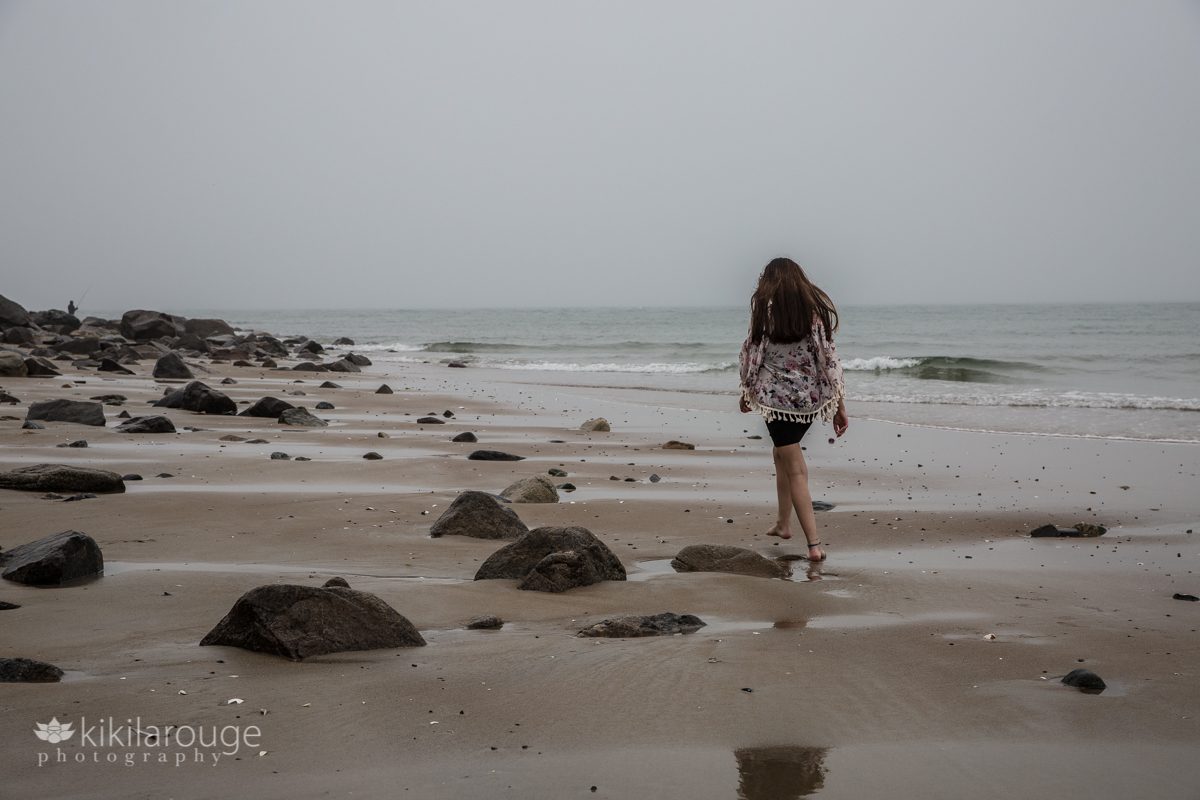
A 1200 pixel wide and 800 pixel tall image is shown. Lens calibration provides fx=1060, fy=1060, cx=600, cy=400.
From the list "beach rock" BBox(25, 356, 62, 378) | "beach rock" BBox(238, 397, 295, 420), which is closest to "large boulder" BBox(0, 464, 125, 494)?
"beach rock" BBox(238, 397, 295, 420)

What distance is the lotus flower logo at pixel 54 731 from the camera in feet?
9.90

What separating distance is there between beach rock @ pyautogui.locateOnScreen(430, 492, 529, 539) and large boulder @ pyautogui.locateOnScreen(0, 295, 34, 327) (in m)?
32.4

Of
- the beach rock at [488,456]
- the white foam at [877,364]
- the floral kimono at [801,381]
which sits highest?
the floral kimono at [801,381]

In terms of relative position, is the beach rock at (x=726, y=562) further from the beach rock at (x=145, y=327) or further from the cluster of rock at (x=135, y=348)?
the beach rock at (x=145, y=327)

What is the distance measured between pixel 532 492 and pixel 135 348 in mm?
22069

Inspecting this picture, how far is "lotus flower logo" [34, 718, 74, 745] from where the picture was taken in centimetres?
302

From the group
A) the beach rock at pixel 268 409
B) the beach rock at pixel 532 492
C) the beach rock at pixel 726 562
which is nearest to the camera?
the beach rock at pixel 726 562

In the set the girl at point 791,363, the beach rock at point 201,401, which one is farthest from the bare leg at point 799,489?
the beach rock at point 201,401

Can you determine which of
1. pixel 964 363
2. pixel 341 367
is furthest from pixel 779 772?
pixel 964 363

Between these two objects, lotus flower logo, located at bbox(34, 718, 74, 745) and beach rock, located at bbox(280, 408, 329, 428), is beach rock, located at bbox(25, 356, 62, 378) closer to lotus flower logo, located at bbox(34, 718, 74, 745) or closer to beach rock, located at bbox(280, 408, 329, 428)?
beach rock, located at bbox(280, 408, 329, 428)

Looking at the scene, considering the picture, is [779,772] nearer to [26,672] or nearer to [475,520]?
[26,672]

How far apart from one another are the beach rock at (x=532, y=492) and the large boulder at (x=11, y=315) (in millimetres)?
31421

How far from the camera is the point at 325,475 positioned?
8.90 m

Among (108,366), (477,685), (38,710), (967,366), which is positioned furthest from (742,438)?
(967,366)
